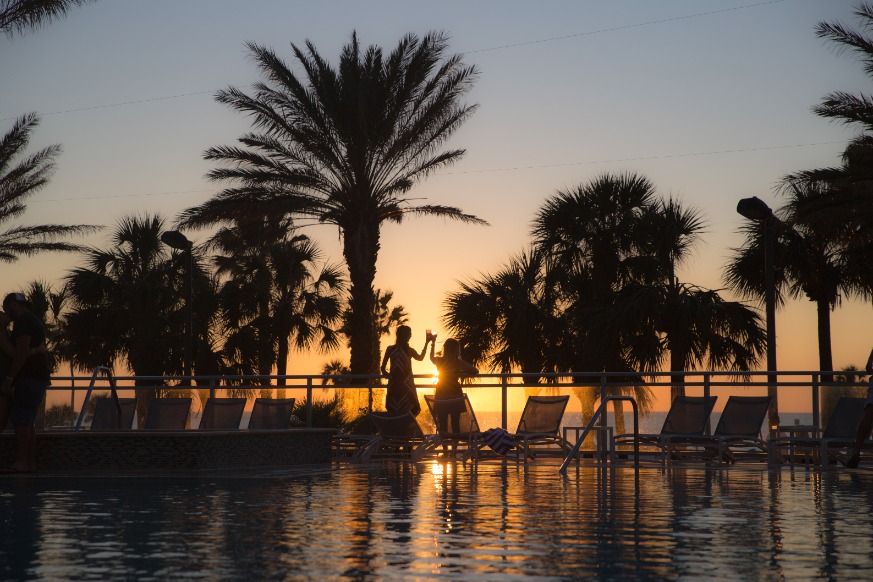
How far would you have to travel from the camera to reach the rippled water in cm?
580

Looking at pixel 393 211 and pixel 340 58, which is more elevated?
pixel 340 58

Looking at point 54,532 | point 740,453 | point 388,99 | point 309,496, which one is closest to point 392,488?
point 309,496

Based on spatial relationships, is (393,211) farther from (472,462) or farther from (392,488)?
(392,488)

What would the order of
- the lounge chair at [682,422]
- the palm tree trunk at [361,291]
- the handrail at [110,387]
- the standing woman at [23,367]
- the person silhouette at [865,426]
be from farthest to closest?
1. the palm tree trunk at [361,291]
2. the handrail at [110,387]
3. the lounge chair at [682,422]
4. the person silhouette at [865,426]
5. the standing woman at [23,367]

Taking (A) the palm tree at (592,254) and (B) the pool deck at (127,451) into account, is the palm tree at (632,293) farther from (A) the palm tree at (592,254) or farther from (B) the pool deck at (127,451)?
(B) the pool deck at (127,451)

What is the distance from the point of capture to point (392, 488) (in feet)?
37.2

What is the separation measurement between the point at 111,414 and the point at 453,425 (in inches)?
194

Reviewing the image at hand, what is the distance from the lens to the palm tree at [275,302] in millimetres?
40125

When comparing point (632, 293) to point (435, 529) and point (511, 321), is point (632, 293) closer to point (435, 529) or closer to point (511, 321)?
point (511, 321)

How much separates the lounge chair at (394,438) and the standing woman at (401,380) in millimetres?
157

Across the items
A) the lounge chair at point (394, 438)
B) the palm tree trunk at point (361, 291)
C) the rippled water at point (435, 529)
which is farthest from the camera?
the palm tree trunk at point (361, 291)

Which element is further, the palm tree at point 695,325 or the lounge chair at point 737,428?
the palm tree at point 695,325

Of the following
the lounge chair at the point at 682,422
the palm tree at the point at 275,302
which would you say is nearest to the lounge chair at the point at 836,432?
the lounge chair at the point at 682,422

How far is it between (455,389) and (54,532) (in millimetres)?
9690
